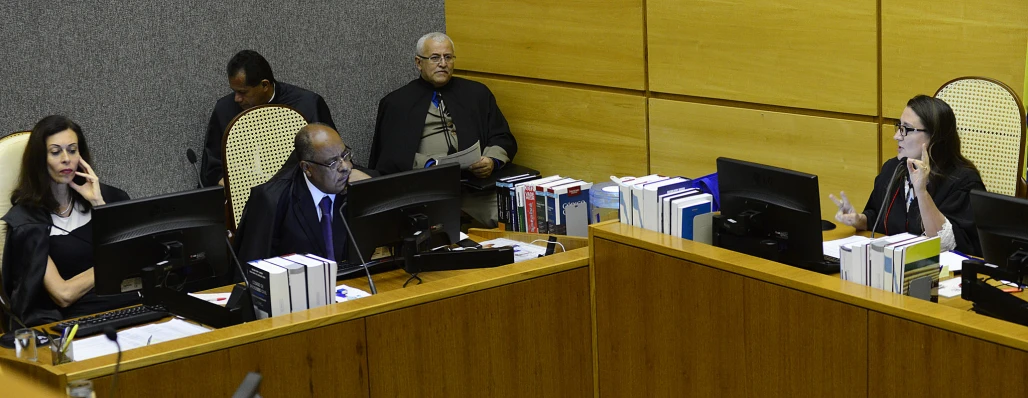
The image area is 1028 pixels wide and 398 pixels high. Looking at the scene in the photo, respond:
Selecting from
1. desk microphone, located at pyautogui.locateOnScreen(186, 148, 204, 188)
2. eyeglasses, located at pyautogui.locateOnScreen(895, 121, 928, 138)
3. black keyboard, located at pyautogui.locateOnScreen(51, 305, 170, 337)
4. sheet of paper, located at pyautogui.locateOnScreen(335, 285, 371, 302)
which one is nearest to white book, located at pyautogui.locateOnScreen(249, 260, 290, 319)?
sheet of paper, located at pyautogui.locateOnScreen(335, 285, 371, 302)

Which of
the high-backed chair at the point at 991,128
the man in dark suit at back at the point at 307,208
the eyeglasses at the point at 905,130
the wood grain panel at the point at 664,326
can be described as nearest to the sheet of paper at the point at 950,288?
the wood grain panel at the point at 664,326

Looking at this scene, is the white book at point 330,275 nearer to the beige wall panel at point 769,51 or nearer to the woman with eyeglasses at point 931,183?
the woman with eyeglasses at point 931,183

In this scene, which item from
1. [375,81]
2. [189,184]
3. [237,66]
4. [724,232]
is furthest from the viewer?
[375,81]

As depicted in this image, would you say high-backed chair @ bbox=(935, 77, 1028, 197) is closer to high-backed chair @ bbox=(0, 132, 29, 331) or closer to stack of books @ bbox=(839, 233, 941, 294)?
stack of books @ bbox=(839, 233, 941, 294)

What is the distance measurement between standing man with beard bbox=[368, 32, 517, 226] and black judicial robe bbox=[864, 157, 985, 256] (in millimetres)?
2394

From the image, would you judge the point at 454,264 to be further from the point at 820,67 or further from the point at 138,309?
the point at 820,67

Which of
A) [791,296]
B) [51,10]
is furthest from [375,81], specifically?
[791,296]

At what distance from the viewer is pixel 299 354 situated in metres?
3.17

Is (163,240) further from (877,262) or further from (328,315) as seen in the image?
(877,262)

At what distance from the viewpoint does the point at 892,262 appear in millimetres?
2953

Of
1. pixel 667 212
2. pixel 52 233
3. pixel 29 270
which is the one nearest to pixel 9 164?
pixel 52 233

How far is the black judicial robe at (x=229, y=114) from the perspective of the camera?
19.4 ft

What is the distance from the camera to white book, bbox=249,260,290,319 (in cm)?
328

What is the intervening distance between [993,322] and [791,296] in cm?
55
